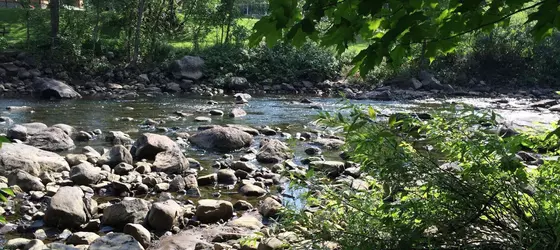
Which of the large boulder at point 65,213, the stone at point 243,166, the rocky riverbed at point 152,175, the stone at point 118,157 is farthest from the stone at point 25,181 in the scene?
the stone at point 243,166

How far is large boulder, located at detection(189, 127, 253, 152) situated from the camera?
38.8 ft

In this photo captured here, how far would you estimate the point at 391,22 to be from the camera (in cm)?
285

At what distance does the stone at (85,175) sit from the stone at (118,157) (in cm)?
87

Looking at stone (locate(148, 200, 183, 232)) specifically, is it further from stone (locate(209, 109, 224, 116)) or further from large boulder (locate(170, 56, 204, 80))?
large boulder (locate(170, 56, 204, 80))

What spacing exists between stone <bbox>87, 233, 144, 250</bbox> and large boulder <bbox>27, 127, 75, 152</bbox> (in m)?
6.20

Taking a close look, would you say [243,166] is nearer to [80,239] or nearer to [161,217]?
[161,217]

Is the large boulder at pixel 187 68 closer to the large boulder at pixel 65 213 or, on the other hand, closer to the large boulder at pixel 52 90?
the large boulder at pixel 52 90

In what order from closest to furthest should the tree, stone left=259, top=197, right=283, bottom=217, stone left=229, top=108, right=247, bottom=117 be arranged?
the tree
stone left=259, top=197, right=283, bottom=217
stone left=229, top=108, right=247, bottom=117

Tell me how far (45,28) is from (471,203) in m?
25.1

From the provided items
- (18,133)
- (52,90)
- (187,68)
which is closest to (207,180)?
(18,133)

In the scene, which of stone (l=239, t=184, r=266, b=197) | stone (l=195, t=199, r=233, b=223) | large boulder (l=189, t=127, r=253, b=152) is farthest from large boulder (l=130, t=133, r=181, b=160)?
stone (l=195, t=199, r=233, b=223)

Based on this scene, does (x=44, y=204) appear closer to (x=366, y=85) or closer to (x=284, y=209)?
(x=284, y=209)

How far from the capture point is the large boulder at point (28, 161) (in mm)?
8500

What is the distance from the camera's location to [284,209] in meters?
3.86
